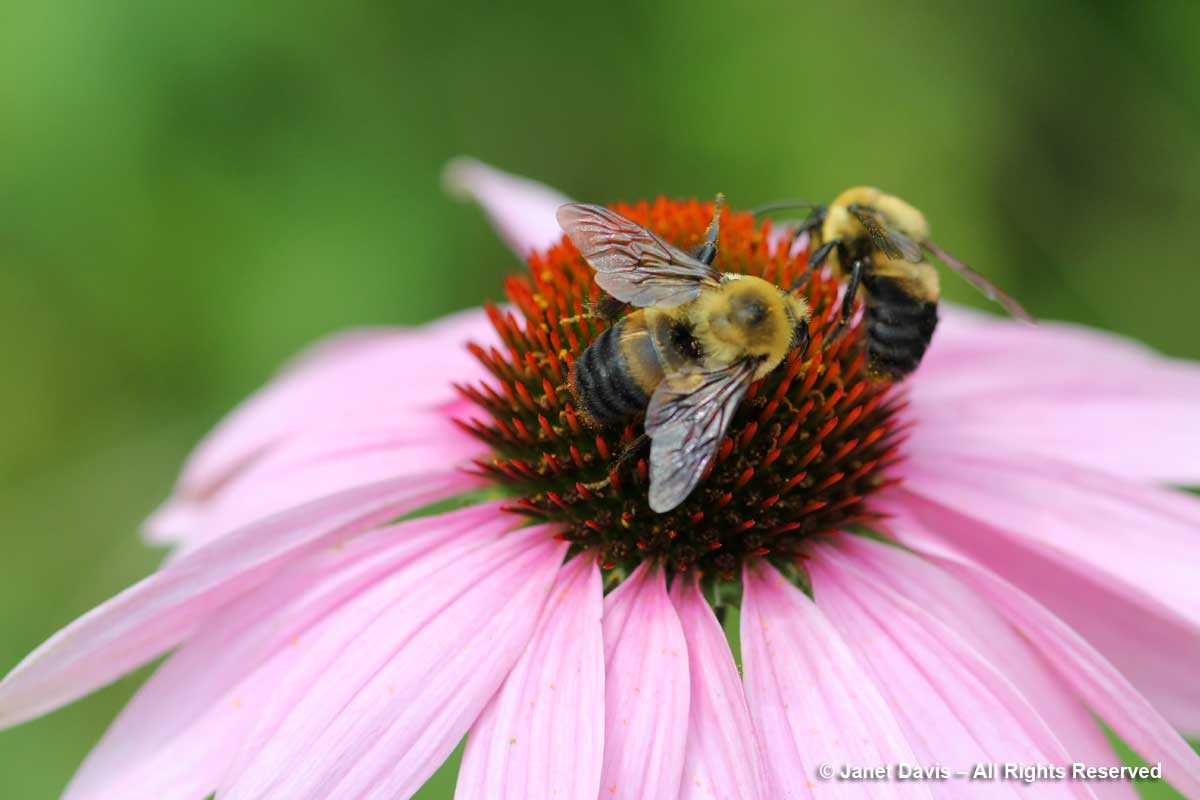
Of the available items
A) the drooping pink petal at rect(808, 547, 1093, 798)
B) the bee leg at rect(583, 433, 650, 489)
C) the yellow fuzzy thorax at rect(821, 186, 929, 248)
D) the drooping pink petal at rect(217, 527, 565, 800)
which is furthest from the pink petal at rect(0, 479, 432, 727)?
the yellow fuzzy thorax at rect(821, 186, 929, 248)

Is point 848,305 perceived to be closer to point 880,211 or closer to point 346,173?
point 880,211

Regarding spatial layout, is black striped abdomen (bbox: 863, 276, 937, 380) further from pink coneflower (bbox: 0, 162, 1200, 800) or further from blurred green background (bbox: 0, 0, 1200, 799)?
blurred green background (bbox: 0, 0, 1200, 799)

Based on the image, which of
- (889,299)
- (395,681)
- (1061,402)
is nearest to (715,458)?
(889,299)

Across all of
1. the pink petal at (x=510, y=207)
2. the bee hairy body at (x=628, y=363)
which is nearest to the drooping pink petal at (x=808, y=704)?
the bee hairy body at (x=628, y=363)

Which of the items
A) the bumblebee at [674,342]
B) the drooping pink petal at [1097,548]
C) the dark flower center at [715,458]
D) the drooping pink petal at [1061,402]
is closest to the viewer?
the bumblebee at [674,342]

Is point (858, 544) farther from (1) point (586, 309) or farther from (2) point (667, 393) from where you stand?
(1) point (586, 309)
